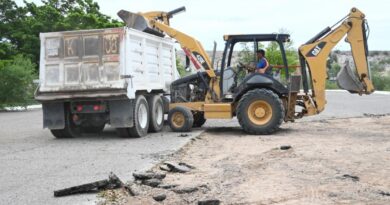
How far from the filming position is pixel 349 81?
15445 mm

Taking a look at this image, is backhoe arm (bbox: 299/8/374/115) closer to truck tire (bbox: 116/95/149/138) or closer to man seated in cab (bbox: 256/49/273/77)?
man seated in cab (bbox: 256/49/273/77)

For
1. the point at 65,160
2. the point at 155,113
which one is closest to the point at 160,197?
the point at 65,160

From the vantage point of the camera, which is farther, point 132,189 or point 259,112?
point 259,112

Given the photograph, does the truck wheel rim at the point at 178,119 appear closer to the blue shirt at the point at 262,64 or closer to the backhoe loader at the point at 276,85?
the backhoe loader at the point at 276,85

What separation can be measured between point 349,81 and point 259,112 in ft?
8.69

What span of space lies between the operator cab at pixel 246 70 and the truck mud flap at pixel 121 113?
298 cm

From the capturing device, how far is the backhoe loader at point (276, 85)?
14961mm

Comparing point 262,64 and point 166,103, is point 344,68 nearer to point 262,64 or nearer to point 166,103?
point 262,64

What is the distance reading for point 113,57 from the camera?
45.5 feet

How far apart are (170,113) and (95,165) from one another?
6.07 metres

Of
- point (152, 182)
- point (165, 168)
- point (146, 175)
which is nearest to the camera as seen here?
point (152, 182)

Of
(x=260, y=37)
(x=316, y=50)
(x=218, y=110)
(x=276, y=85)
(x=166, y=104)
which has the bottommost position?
(x=218, y=110)

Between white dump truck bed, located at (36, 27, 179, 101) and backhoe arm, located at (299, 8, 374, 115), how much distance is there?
4.58 m

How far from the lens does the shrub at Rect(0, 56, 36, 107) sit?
93.2 ft
